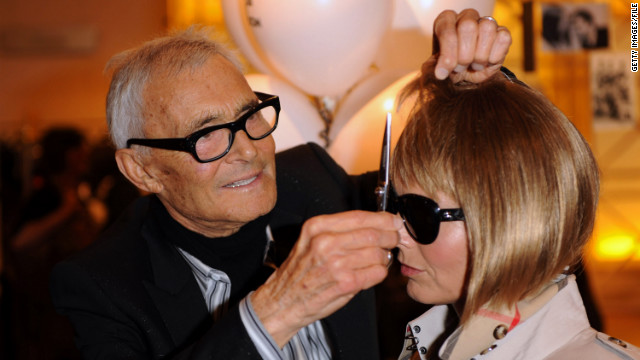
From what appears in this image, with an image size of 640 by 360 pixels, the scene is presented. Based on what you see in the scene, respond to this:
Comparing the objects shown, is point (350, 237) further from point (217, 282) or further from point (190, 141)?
point (217, 282)

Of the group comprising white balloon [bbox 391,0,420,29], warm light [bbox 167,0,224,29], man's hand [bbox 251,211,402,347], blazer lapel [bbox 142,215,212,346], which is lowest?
blazer lapel [bbox 142,215,212,346]

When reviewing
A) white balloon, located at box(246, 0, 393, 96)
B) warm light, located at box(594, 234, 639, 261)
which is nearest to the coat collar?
white balloon, located at box(246, 0, 393, 96)

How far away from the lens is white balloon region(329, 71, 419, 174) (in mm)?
2051

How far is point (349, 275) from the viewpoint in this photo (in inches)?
45.7

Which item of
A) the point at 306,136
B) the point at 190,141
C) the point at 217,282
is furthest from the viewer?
the point at 306,136

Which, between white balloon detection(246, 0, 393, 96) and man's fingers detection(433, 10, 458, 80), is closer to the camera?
man's fingers detection(433, 10, 458, 80)

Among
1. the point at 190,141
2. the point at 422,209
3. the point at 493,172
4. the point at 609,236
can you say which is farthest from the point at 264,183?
the point at 609,236

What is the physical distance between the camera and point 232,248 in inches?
70.9

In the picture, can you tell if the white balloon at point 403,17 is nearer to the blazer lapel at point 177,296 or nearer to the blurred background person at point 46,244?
the blazer lapel at point 177,296

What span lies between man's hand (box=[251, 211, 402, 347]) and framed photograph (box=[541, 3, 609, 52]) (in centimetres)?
301

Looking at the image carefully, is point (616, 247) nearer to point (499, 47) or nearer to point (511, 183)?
point (499, 47)

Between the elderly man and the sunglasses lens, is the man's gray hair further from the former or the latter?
the sunglasses lens

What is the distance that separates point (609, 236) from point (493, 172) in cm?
525

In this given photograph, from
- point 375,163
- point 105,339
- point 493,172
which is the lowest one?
point 105,339
